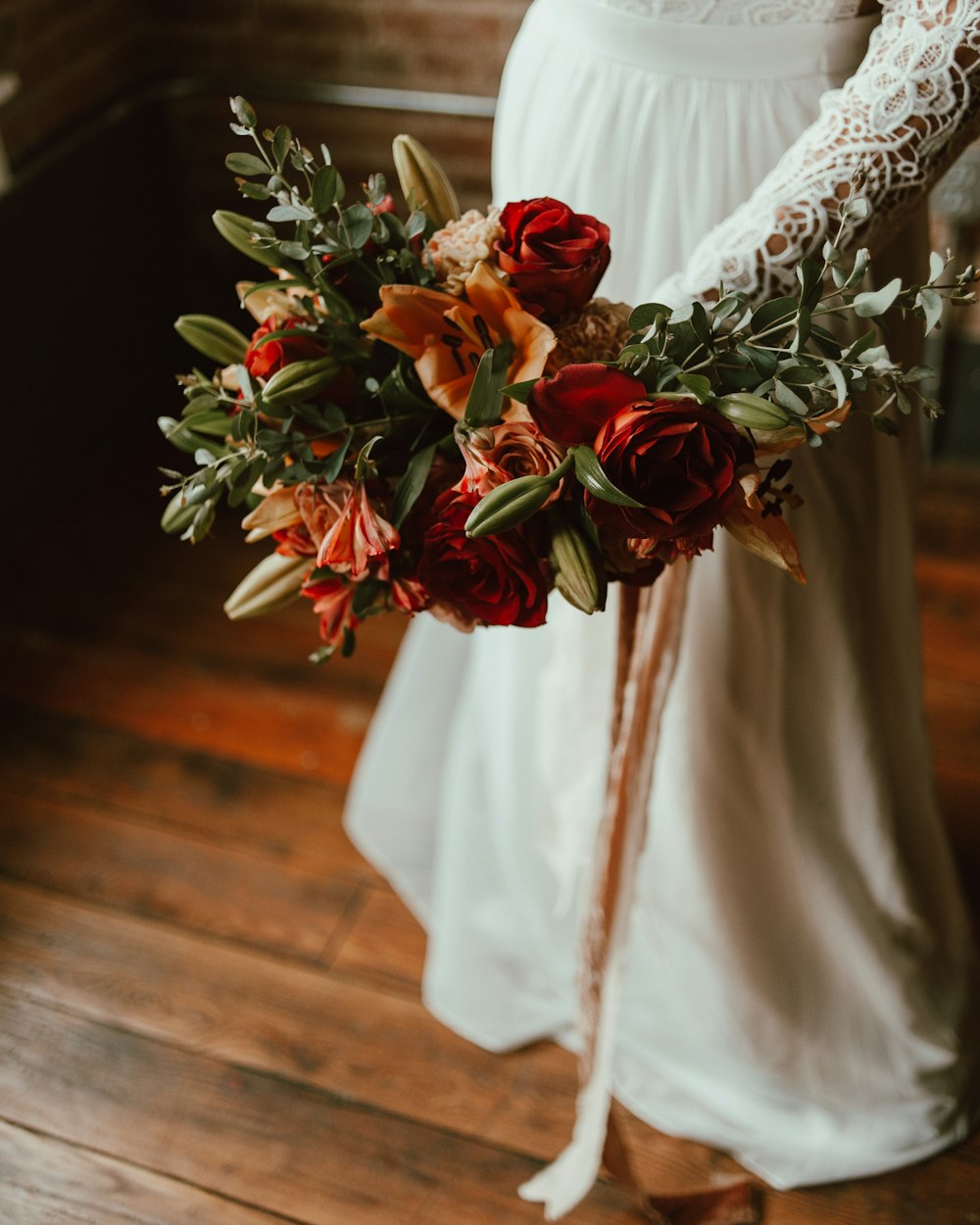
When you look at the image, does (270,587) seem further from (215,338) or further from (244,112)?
(244,112)

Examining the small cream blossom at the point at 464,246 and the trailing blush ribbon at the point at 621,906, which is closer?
the small cream blossom at the point at 464,246

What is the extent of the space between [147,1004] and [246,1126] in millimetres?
213

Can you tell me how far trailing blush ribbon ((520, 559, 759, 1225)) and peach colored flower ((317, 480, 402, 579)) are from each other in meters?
0.29

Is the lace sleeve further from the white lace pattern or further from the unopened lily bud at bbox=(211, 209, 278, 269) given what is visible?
the unopened lily bud at bbox=(211, 209, 278, 269)

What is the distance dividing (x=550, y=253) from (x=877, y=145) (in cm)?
24

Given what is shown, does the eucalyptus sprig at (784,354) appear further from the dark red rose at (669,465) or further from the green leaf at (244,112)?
the green leaf at (244,112)

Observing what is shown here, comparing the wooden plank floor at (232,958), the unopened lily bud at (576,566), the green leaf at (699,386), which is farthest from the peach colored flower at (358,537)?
the wooden plank floor at (232,958)

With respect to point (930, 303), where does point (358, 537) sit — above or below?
below

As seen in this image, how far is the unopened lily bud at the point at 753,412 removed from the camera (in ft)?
2.27

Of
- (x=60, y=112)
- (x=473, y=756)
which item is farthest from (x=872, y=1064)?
(x=60, y=112)

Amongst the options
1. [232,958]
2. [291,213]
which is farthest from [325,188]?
[232,958]

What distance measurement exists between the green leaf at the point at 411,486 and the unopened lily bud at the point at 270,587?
144mm

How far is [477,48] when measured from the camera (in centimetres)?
216

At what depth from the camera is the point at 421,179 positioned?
843 mm
